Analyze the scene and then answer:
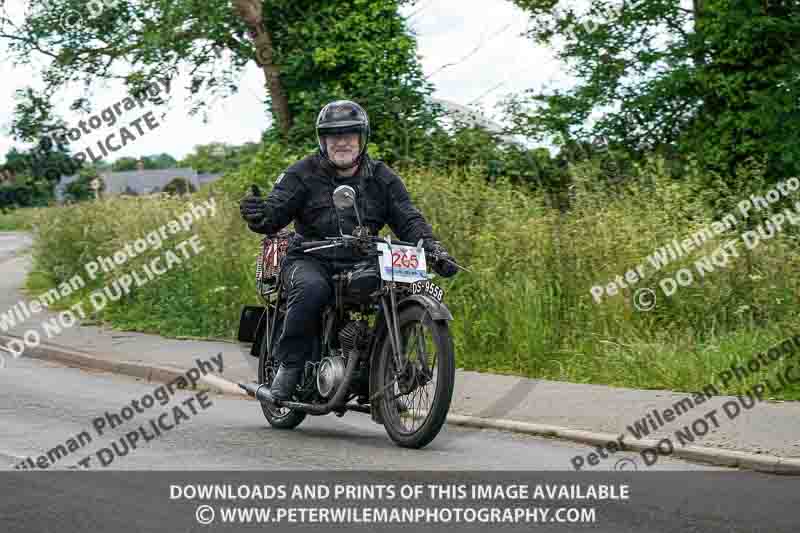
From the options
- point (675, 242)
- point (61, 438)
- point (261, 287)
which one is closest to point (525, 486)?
point (261, 287)

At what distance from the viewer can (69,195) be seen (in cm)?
2416

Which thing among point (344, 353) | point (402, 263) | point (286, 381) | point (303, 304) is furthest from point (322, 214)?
point (286, 381)

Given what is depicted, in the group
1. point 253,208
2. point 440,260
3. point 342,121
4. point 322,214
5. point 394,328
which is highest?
point 342,121

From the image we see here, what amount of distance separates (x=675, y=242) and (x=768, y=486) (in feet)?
17.6

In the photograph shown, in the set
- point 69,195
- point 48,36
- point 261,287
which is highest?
point 48,36

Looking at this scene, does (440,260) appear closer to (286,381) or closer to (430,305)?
(430,305)

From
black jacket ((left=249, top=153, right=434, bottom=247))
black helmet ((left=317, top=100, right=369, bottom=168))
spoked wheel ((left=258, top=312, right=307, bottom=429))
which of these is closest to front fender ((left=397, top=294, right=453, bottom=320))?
black jacket ((left=249, top=153, right=434, bottom=247))

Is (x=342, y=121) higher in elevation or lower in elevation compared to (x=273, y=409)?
higher

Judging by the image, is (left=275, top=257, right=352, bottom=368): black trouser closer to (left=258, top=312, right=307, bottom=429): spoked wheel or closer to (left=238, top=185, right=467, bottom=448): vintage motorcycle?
(left=238, top=185, right=467, bottom=448): vintage motorcycle

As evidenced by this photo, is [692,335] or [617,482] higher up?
[617,482]

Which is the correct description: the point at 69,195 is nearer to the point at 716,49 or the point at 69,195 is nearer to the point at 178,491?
the point at 716,49

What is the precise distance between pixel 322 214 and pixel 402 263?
0.85 metres

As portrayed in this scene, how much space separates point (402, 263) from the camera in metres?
7.65

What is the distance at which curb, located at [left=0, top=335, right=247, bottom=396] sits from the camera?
11.7 metres
